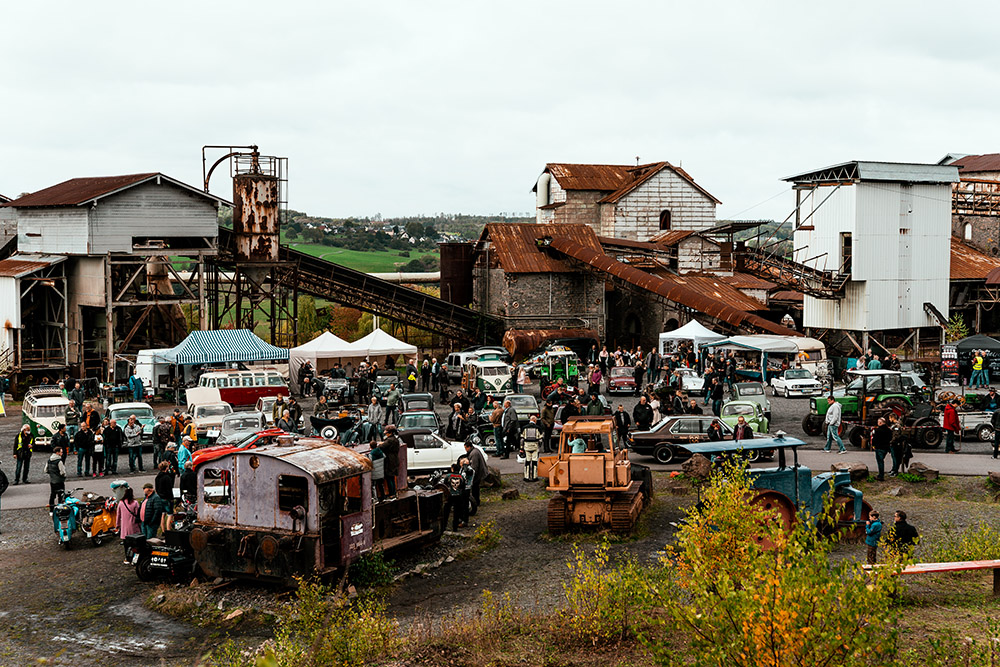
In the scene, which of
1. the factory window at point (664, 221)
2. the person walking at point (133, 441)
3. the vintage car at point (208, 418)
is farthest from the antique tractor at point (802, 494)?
the factory window at point (664, 221)

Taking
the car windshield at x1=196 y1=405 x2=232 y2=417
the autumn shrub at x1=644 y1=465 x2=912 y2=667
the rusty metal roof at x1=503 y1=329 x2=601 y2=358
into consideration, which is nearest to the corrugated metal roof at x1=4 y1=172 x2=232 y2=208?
the rusty metal roof at x1=503 y1=329 x2=601 y2=358

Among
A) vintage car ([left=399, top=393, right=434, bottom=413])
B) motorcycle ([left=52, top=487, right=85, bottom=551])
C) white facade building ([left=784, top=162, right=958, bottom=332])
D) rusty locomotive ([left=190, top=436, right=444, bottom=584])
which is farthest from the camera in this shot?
white facade building ([left=784, top=162, right=958, bottom=332])

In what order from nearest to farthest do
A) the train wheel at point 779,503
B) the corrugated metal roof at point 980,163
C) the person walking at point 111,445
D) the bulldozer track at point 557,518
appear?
the train wheel at point 779,503, the bulldozer track at point 557,518, the person walking at point 111,445, the corrugated metal roof at point 980,163

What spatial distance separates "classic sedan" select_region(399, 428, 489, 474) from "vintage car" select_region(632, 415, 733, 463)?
4.79 meters

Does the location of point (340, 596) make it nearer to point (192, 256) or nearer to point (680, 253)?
point (192, 256)

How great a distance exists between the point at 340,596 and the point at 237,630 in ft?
4.66

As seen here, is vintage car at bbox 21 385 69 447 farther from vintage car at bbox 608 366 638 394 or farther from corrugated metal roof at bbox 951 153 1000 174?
corrugated metal roof at bbox 951 153 1000 174

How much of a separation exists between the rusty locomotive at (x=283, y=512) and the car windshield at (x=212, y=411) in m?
15.1

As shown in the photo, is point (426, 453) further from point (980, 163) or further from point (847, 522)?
point (980, 163)

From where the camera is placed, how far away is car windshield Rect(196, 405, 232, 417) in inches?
1192

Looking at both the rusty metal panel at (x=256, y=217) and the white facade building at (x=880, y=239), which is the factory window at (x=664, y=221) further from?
the rusty metal panel at (x=256, y=217)

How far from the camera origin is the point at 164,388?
129ft

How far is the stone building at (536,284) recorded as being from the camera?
55.0 m

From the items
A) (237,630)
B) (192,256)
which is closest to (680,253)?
(192,256)
